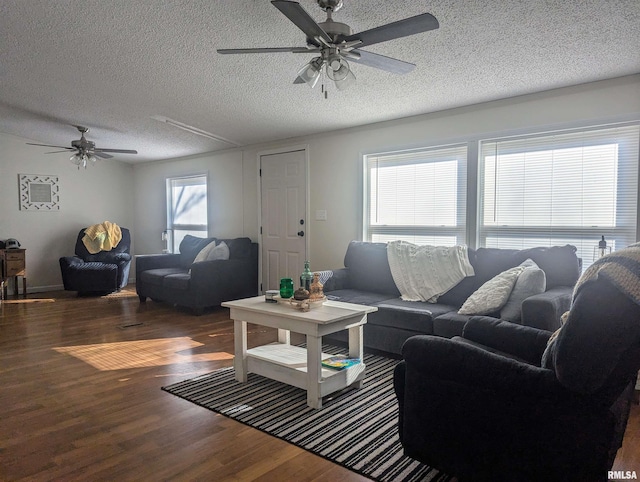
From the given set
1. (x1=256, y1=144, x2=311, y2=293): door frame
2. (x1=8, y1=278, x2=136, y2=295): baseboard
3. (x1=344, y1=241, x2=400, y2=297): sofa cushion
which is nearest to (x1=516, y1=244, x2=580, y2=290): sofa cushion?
(x1=344, y1=241, x2=400, y2=297): sofa cushion

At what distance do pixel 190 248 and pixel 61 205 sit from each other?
266 cm

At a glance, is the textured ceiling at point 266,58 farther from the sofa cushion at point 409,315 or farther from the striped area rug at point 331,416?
the striped area rug at point 331,416

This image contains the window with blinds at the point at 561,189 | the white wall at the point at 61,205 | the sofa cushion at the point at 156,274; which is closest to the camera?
the window with blinds at the point at 561,189

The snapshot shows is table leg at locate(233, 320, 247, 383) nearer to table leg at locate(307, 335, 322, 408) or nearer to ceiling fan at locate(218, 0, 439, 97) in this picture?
table leg at locate(307, 335, 322, 408)

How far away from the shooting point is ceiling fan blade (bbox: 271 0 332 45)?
187 centimetres

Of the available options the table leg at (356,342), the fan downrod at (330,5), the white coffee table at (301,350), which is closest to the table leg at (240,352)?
the white coffee table at (301,350)

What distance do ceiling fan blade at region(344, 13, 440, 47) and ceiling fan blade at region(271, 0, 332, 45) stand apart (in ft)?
0.57

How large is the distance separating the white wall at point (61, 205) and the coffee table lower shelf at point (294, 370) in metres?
5.72

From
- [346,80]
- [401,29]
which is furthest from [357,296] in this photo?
[401,29]

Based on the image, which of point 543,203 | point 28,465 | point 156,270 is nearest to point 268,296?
point 28,465

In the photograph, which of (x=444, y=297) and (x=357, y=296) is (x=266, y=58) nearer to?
(x=357, y=296)

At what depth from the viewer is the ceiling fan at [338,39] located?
199cm

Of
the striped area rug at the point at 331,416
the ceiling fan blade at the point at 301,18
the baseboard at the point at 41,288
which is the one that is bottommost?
the striped area rug at the point at 331,416

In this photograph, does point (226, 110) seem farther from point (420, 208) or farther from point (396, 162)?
point (420, 208)
